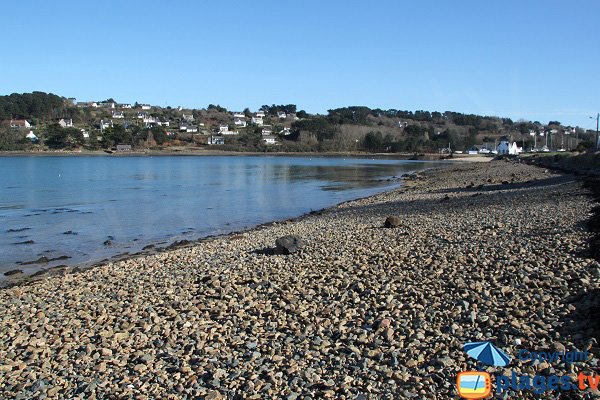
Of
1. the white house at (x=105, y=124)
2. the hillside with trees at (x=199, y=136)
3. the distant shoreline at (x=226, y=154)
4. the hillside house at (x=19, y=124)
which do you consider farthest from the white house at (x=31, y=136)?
the white house at (x=105, y=124)

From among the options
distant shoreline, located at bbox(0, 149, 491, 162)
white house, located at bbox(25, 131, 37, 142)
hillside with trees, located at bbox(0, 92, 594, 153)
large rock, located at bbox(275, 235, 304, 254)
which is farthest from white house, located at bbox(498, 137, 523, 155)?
white house, located at bbox(25, 131, 37, 142)

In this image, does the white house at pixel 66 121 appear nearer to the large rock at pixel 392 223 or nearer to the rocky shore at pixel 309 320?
the large rock at pixel 392 223

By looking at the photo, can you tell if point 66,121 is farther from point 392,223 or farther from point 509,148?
point 392,223

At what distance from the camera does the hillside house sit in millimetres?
157538

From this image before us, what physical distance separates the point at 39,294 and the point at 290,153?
148 metres

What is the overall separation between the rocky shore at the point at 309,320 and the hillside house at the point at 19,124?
16830 centimetres

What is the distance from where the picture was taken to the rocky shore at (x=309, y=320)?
5469 millimetres

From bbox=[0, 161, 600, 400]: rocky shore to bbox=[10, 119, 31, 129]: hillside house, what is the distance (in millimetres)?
168299

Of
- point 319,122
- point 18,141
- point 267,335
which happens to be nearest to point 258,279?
point 267,335

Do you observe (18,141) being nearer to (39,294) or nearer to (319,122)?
(319,122)

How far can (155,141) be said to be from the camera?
154 metres

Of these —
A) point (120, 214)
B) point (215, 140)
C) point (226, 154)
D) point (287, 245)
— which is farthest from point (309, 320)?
point (215, 140)

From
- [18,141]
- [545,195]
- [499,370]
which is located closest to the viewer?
[499,370]

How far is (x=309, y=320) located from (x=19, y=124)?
182m
